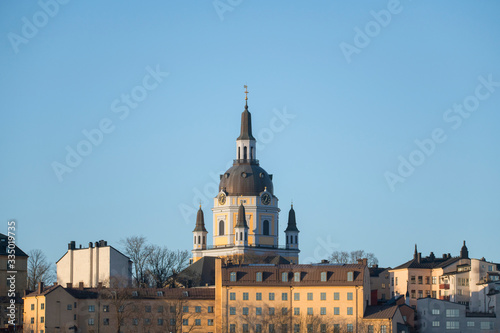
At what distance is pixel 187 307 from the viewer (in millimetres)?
123000

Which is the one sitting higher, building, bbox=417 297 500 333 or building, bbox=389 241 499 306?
building, bbox=389 241 499 306

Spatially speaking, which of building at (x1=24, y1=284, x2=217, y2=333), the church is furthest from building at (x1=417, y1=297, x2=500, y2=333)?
the church

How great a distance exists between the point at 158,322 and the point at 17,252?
77.4 ft

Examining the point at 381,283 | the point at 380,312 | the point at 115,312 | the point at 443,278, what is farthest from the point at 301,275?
the point at 381,283

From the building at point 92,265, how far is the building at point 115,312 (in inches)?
714

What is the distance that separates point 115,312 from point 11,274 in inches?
767

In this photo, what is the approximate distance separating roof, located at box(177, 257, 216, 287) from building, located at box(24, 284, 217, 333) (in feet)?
86.2

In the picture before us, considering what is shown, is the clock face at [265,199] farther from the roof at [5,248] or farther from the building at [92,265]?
the roof at [5,248]

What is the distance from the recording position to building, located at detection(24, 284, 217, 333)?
121 m

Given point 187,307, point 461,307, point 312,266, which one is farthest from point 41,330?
point 461,307

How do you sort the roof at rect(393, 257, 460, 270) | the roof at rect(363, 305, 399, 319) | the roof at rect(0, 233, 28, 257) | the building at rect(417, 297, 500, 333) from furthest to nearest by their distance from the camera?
1. the roof at rect(393, 257, 460, 270)
2. the roof at rect(0, 233, 28, 257)
3. the building at rect(417, 297, 500, 333)
4. the roof at rect(363, 305, 399, 319)

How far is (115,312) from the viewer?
122250 mm

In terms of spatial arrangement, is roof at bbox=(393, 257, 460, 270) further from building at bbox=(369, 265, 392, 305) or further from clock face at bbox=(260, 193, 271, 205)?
clock face at bbox=(260, 193, 271, 205)

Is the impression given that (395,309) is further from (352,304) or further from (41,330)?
(41,330)
